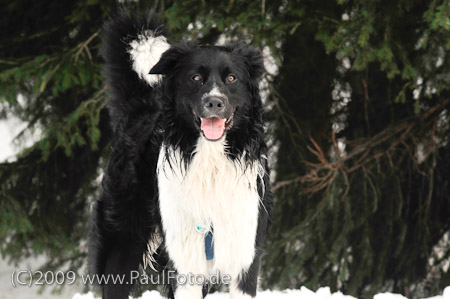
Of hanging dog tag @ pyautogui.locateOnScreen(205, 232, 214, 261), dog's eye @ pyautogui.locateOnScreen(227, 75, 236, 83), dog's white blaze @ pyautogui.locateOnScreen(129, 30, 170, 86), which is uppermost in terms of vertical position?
dog's white blaze @ pyautogui.locateOnScreen(129, 30, 170, 86)

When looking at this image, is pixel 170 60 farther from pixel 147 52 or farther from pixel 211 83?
pixel 147 52

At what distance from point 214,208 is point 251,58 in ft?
2.73

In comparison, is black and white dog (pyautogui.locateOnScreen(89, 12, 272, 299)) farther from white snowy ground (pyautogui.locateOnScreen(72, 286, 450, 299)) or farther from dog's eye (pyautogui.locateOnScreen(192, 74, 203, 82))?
white snowy ground (pyautogui.locateOnScreen(72, 286, 450, 299))

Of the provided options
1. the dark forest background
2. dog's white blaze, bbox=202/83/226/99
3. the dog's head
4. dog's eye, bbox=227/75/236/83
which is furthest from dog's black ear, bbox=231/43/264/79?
the dark forest background

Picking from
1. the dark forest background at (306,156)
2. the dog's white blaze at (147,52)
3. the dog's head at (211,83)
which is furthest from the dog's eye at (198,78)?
the dark forest background at (306,156)

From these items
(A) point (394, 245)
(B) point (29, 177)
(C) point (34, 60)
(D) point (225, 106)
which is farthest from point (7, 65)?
(A) point (394, 245)

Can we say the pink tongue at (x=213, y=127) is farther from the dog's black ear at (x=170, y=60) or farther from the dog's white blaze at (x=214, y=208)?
the dog's black ear at (x=170, y=60)

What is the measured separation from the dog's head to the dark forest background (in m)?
2.76

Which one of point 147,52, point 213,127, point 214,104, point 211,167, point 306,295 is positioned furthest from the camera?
point 306,295

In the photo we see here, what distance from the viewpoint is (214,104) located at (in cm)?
288

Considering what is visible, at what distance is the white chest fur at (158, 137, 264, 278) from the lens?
10.6 ft

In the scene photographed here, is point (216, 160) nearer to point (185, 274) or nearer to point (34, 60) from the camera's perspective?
point (185, 274)

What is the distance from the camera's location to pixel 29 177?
691 cm

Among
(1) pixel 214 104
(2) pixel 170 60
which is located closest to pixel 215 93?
(1) pixel 214 104
